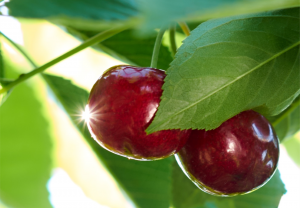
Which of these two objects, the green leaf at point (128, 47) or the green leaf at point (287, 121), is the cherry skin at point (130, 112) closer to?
the green leaf at point (128, 47)

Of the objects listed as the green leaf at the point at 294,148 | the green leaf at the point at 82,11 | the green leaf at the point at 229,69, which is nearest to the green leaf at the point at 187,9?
the green leaf at the point at 82,11

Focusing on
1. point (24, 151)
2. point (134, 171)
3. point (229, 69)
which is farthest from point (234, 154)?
point (24, 151)

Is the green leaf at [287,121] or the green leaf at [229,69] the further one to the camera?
the green leaf at [287,121]

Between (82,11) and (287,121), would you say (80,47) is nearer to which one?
(82,11)

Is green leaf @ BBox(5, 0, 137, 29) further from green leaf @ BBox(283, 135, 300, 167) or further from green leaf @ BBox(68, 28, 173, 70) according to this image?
green leaf @ BBox(283, 135, 300, 167)

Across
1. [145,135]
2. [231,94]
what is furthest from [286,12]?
[145,135]
